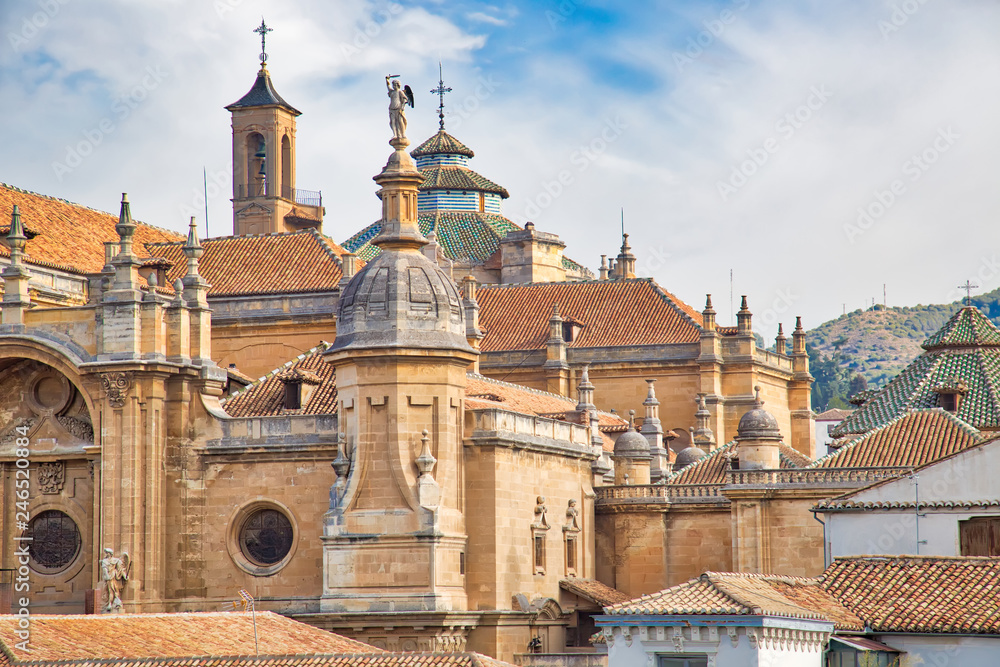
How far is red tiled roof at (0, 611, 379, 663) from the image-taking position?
40.8 m

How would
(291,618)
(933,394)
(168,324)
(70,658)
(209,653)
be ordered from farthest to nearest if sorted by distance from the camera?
(933,394)
(168,324)
(291,618)
(209,653)
(70,658)

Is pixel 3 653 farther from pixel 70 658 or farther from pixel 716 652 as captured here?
pixel 716 652

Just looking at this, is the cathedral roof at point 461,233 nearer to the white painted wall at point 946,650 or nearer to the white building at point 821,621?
the white building at point 821,621

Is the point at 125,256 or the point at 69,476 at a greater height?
the point at 125,256

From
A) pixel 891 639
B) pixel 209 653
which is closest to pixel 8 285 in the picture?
pixel 209 653

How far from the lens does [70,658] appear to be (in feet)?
132

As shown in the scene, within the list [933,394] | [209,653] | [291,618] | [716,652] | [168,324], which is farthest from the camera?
[933,394]

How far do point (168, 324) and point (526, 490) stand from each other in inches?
429

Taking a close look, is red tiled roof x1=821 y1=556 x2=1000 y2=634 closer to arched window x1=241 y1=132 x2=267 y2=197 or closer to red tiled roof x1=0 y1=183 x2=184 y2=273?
red tiled roof x1=0 y1=183 x2=184 y2=273

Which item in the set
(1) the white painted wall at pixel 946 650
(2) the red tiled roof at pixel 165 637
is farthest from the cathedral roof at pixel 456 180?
(1) the white painted wall at pixel 946 650

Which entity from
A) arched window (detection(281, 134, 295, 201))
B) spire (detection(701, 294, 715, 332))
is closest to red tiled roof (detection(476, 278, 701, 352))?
spire (detection(701, 294, 715, 332))

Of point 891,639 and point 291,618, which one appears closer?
point 891,639

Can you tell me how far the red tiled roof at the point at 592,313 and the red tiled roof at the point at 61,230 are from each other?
57.1 ft

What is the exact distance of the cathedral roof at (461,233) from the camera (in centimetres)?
9206
